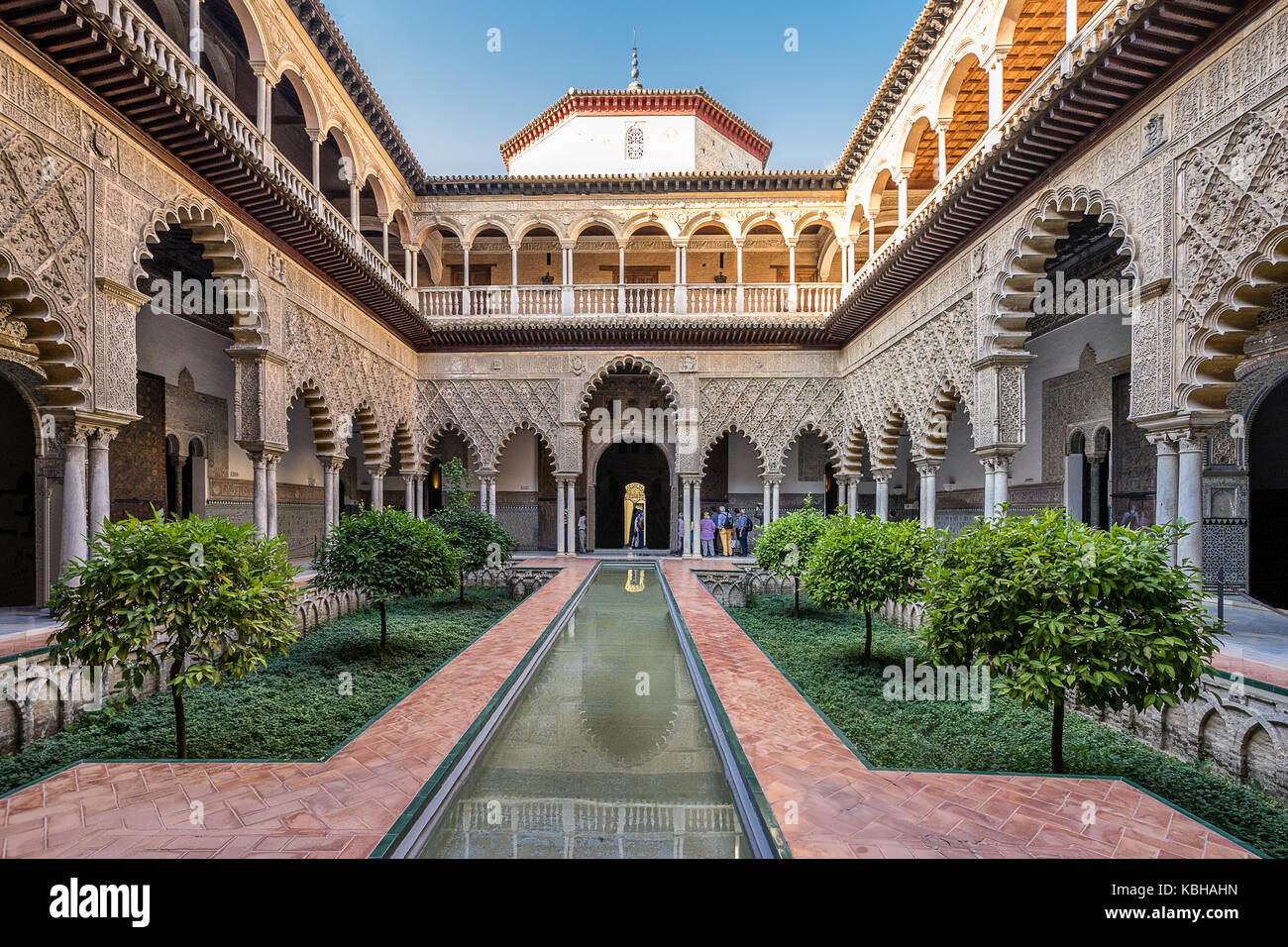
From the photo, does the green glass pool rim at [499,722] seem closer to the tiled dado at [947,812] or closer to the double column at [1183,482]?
the tiled dado at [947,812]

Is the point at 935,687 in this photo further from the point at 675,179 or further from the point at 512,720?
the point at 675,179

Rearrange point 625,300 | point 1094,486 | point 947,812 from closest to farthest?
point 947,812 < point 1094,486 < point 625,300

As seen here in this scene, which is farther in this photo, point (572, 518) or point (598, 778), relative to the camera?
point (572, 518)

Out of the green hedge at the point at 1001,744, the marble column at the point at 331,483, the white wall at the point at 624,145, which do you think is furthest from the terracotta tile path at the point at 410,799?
the white wall at the point at 624,145

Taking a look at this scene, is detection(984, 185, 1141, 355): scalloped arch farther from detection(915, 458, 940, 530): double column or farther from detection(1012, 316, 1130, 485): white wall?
detection(915, 458, 940, 530): double column

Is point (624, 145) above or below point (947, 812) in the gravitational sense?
above

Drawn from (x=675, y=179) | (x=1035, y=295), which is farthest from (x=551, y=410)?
(x=1035, y=295)

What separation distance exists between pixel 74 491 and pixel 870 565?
754cm

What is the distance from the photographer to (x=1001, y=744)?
4375mm

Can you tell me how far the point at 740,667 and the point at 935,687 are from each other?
1.70 meters

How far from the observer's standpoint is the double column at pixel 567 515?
16.0 meters

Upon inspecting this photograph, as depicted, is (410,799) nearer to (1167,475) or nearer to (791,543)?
(1167,475)

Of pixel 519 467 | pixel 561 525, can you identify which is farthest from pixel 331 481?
pixel 519 467

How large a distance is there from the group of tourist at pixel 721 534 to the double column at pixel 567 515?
8.87 ft
